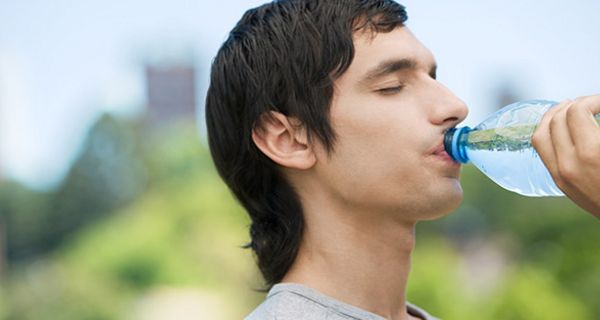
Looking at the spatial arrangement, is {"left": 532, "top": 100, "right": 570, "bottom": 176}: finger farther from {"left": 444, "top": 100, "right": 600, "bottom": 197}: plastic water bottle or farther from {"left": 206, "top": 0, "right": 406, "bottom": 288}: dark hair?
{"left": 206, "top": 0, "right": 406, "bottom": 288}: dark hair

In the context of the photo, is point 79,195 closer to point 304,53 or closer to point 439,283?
point 439,283

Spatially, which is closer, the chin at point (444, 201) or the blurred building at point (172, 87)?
the chin at point (444, 201)

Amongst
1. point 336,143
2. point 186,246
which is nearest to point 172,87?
point 186,246

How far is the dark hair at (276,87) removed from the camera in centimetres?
191

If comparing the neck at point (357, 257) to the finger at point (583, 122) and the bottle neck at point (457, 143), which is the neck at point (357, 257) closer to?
the bottle neck at point (457, 143)

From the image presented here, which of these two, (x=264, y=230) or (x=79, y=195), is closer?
(x=264, y=230)

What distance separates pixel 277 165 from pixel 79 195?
44.0m

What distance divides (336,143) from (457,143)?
0.24m

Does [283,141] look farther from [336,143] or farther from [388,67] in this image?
[388,67]

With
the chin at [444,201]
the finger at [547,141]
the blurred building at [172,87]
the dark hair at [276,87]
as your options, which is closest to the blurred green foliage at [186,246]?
the dark hair at [276,87]

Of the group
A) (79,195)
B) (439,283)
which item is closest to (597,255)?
(439,283)

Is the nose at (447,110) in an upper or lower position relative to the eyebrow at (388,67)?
lower

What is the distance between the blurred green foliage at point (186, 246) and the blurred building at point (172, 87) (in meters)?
6.60

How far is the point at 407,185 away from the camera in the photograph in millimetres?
1831
